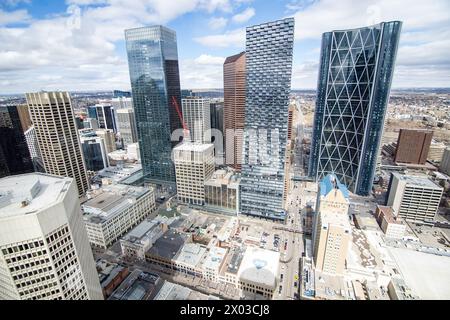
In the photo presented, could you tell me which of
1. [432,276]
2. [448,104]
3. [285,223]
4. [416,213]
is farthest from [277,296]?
[448,104]

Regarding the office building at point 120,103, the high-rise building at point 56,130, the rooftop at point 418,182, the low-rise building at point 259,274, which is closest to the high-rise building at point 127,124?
the office building at point 120,103

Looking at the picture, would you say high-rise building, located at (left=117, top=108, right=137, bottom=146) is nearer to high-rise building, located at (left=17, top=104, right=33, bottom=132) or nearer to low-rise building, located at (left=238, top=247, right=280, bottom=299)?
high-rise building, located at (left=17, top=104, right=33, bottom=132)

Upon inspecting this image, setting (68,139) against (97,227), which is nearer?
(97,227)

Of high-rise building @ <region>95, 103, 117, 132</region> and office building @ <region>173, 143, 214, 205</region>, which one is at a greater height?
high-rise building @ <region>95, 103, 117, 132</region>

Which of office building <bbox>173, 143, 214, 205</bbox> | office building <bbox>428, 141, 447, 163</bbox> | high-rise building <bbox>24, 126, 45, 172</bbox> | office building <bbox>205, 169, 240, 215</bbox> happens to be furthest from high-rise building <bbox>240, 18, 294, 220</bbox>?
office building <bbox>428, 141, 447, 163</bbox>
